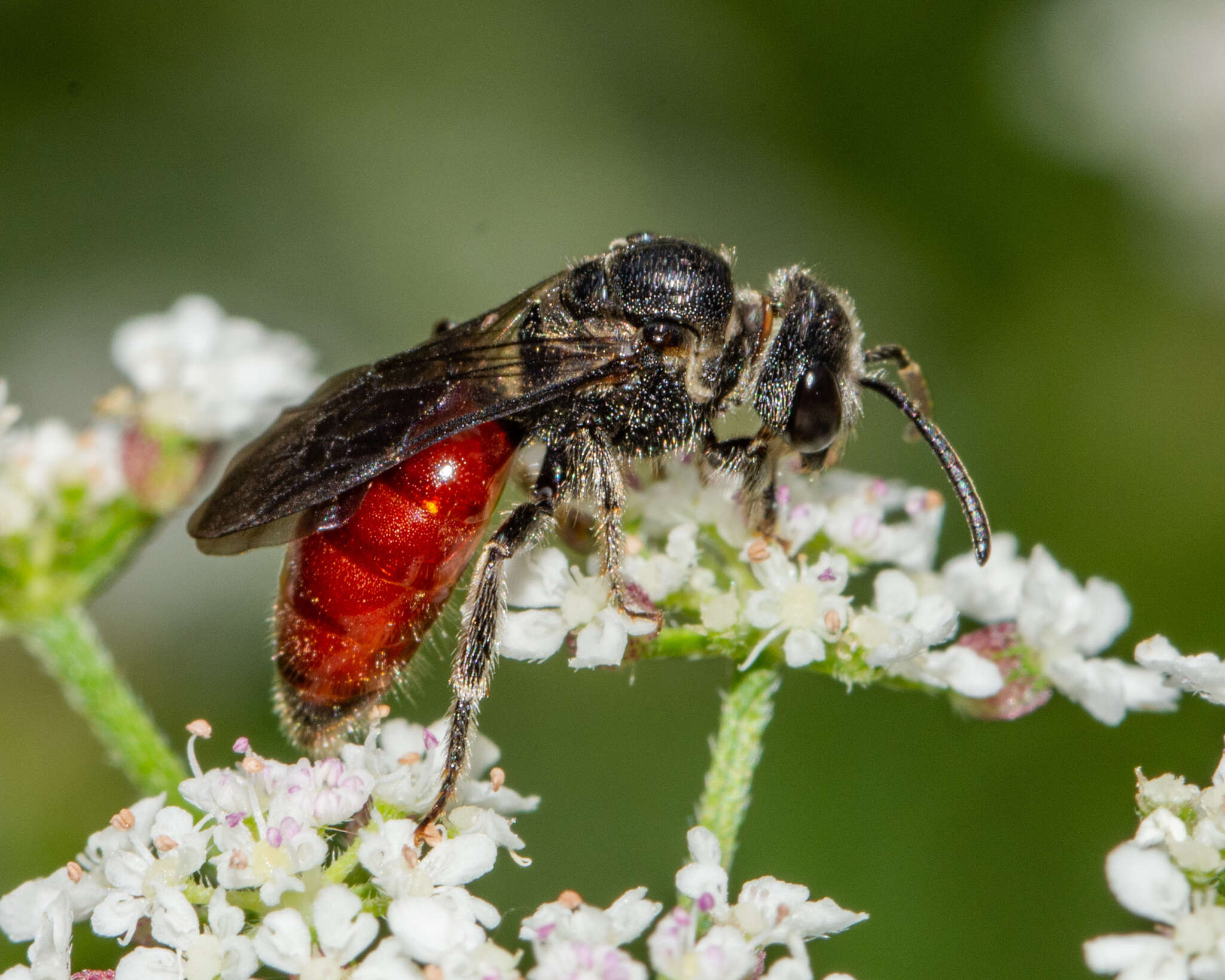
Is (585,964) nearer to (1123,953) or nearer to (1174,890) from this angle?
(1123,953)

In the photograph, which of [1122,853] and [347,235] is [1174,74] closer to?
[347,235]

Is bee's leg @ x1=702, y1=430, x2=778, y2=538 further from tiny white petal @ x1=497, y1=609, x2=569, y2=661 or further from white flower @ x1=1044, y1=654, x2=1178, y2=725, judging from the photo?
white flower @ x1=1044, y1=654, x2=1178, y2=725

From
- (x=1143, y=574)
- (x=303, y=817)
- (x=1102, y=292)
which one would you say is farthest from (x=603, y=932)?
(x=1102, y=292)

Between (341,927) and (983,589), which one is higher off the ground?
(983,589)

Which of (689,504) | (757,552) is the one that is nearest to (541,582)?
(689,504)

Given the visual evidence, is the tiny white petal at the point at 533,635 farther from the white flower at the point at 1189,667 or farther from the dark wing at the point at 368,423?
the white flower at the point at 1189,667

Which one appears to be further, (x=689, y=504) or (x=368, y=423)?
(x=689, y=504)

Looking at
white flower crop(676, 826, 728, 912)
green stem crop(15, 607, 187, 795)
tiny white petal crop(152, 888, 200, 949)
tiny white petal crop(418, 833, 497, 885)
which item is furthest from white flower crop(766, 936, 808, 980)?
green stem crop(15, 607, 187, 795)

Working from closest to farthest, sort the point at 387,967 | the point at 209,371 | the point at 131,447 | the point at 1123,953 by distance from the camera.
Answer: the point at 1123,953 < the point at 387,967 < the point at 131,447 < the point at 209,371
